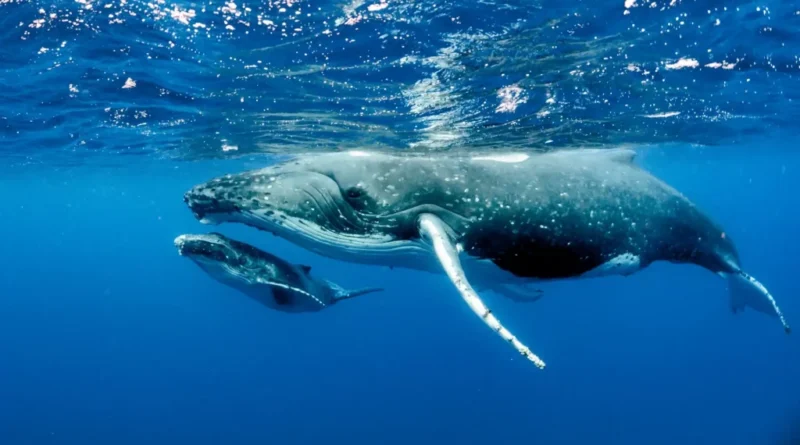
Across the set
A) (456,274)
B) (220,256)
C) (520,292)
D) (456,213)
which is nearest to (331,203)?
(220,256)

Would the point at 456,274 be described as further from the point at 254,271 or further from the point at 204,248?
the point at 204,248

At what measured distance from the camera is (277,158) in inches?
1015

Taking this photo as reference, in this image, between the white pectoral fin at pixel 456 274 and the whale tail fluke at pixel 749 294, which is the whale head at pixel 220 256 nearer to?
the white pectoral fin at pixel 456 274

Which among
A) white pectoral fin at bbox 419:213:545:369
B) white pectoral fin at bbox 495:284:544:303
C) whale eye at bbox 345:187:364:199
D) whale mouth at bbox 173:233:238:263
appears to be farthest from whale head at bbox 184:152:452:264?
white pectoral fin at bbox 495:284:544:303

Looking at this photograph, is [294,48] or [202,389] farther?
[202,389]

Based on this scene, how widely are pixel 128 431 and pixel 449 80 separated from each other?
93.0 ft

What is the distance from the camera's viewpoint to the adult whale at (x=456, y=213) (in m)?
5.56

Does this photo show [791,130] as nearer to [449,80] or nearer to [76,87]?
[449,80]


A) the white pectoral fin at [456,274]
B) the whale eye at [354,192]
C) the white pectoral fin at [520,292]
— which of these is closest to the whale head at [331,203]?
the whale eye at [354,192]

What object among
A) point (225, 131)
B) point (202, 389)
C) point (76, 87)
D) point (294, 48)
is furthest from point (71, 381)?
point (294, 48)

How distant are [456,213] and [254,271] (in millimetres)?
2446

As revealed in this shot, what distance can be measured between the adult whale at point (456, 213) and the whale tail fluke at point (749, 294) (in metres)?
3.04

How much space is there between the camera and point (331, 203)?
18.9 ft

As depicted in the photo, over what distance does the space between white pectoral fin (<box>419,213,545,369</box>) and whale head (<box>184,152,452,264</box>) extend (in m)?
0.27
